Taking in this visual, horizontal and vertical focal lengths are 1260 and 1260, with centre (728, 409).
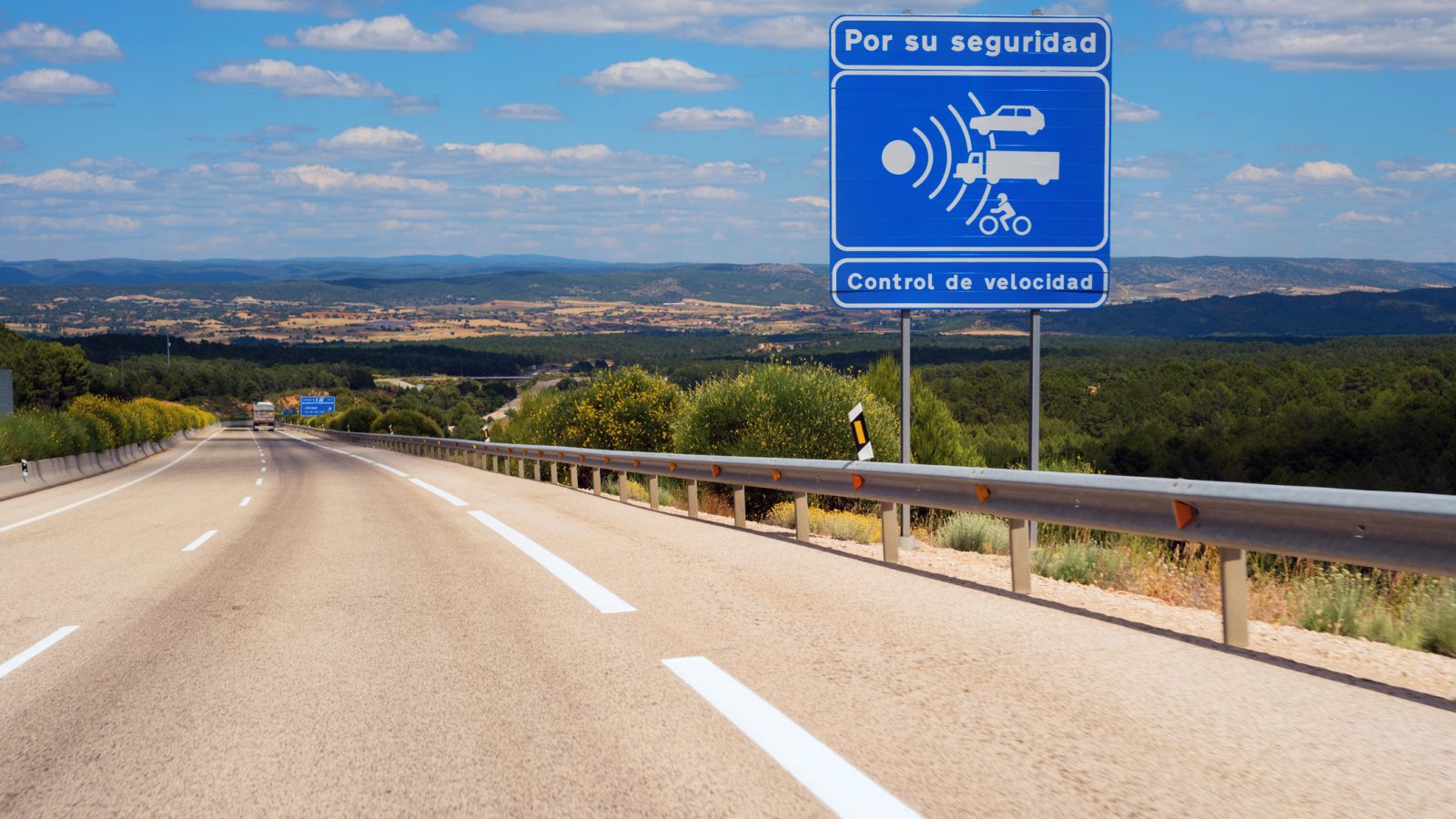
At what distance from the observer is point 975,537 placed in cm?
1380

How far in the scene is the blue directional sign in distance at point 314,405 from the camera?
12225 cm

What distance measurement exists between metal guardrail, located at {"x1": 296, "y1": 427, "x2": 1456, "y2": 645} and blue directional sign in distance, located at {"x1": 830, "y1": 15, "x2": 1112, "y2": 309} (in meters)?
2.84

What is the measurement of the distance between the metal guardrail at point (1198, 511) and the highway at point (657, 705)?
0.62 meters

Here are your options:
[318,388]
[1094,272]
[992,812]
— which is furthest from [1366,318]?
[992,812]

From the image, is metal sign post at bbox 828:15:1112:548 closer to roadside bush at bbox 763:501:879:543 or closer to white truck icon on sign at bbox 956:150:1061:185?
white truck icon on sign at bbox 956:150:1061:185

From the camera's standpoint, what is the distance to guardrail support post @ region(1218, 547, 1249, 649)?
278 inches

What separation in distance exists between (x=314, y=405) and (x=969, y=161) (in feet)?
384

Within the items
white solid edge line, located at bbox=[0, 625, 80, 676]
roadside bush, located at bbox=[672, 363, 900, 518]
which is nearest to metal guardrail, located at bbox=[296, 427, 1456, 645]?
white solid edge line, located at bbox=[0, 625, 80, 676]

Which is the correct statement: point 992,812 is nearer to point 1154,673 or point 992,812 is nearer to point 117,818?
point 1154,673

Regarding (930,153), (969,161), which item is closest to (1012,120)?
(969,161)

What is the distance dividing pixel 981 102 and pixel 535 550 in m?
7.09

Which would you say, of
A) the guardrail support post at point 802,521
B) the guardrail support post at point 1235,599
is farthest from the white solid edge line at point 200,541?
the guardrail support post at point 1235,599

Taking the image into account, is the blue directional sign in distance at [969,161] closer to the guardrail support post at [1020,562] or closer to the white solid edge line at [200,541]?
the guardrail support post at [1020,562]

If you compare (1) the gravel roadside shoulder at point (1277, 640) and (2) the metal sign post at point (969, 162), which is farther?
(2) the metal sign post at point (969, 162)
